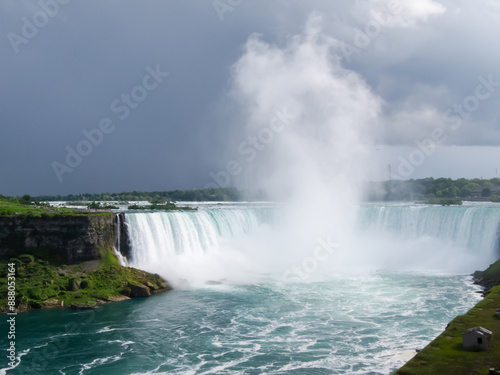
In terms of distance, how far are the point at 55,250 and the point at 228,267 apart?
13290mm

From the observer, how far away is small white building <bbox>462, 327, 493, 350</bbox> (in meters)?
13.1

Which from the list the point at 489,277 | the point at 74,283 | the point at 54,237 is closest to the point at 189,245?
the point at 54,237

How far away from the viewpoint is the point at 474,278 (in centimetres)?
3181

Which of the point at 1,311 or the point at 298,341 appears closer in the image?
the point at 298,341

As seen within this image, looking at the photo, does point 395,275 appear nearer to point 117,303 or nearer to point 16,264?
point 117,303

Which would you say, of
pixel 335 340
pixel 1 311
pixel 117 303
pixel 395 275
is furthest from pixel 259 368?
→ pixel 395 275

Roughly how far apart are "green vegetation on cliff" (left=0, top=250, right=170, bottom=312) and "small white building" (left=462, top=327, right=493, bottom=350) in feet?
64.8

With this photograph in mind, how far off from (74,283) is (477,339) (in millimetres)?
22271

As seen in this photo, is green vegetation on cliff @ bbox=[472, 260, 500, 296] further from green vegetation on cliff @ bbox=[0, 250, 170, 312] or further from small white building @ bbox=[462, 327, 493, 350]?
green vegetation on cliff @ bbox=[0, 250, 170, 312]

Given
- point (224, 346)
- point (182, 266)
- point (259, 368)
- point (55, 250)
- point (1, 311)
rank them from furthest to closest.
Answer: point (182, 266), point (55, 250), point (1, 311), point (224, 346), point (259, 368)

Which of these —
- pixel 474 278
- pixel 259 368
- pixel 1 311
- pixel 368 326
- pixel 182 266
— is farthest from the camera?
pixel 182 266

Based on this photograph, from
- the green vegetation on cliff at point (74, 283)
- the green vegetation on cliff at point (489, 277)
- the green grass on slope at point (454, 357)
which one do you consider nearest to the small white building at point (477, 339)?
the green grass on slope at point (454, 357)

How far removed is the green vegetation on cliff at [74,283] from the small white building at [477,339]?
19.7m

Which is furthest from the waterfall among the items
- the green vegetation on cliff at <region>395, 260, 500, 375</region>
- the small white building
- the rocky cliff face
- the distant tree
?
the small white building
